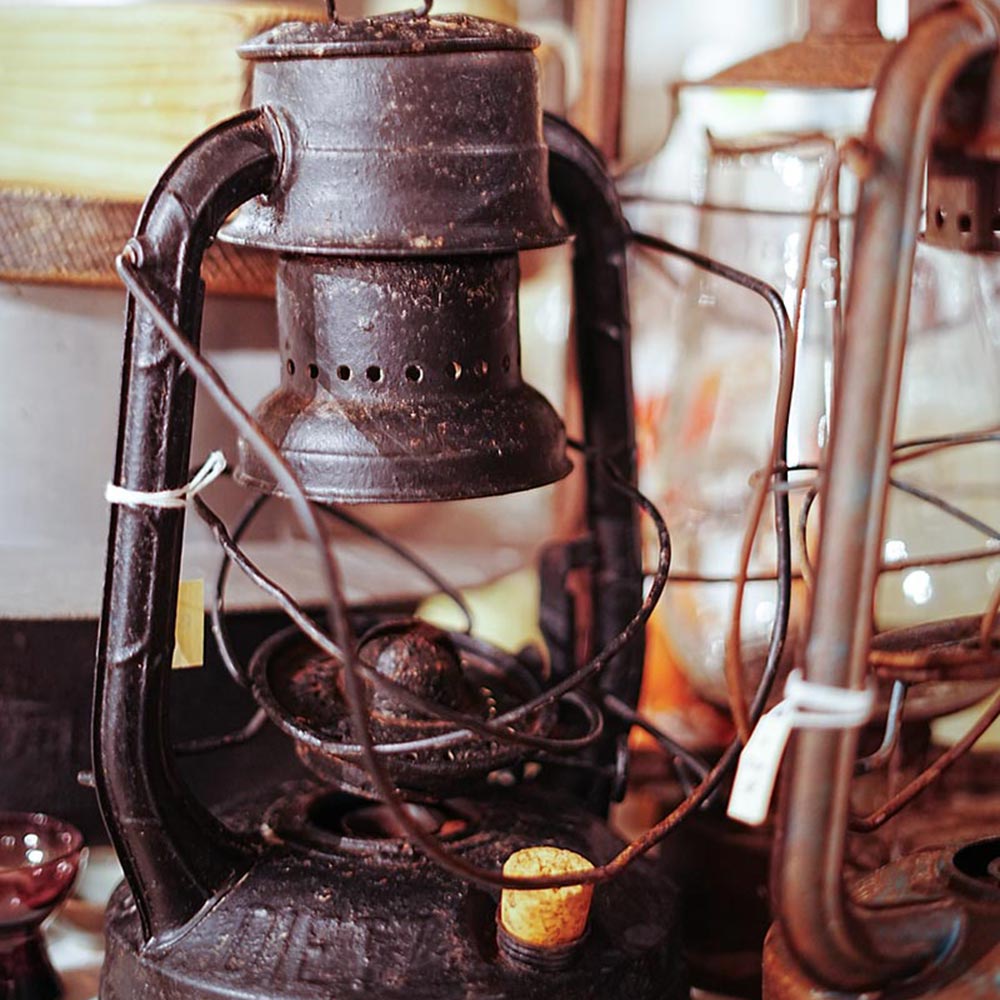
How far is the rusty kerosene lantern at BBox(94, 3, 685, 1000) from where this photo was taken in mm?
1059

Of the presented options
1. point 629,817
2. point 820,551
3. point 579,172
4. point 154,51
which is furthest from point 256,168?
point 629,817

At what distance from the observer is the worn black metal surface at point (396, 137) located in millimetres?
1056

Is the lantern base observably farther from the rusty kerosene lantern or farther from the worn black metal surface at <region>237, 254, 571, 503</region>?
the worn black metal surface at <region>237, 254, 571, 503</region>

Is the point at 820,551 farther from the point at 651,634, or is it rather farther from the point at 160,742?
the point at 651,634

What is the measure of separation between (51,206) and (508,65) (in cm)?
70

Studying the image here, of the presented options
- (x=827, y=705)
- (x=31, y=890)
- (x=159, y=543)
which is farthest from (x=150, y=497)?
(x=827, y=705)

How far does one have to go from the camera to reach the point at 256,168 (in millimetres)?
1078

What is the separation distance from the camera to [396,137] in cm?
106

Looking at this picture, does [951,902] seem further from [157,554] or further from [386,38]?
[386,38]

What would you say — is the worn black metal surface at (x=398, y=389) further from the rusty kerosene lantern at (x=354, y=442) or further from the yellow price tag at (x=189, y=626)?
the yellow price tag at (x=189, y=626)

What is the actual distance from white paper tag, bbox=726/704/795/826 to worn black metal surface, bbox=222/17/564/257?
1.38 feet

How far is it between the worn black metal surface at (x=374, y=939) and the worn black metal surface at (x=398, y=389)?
312mm

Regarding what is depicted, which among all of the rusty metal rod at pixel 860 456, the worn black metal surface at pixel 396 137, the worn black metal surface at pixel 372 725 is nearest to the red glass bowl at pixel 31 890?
the worn black metal surface at pixel 372 725

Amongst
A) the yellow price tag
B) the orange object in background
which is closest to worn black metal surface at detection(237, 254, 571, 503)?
the yellow price tag
